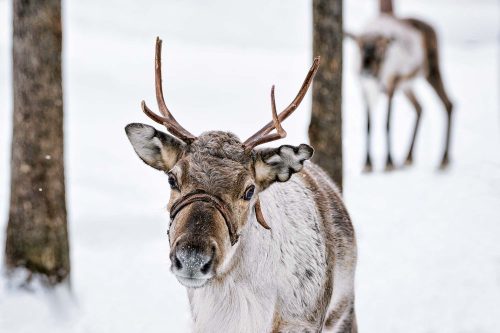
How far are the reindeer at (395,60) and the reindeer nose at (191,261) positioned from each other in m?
7.85

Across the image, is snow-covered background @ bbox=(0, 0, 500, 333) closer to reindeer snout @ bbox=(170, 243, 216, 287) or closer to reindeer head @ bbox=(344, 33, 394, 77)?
reindeer head @ bbox=(344, 33, 394, 77)

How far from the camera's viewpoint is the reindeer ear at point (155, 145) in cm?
392

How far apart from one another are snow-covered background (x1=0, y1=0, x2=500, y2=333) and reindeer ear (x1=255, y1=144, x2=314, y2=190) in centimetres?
154

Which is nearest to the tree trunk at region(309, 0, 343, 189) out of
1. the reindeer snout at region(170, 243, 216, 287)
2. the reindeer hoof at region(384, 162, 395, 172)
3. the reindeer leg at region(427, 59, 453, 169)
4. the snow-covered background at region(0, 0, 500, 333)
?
the snow-covered background at region(0, 0, 500, 333)

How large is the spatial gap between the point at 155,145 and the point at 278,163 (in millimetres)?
556

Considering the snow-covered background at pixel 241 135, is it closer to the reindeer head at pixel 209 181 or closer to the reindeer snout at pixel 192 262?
the reindeer head at pixel 209 181

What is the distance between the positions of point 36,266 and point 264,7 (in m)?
19.6

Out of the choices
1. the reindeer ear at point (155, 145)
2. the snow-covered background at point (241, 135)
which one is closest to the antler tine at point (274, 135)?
the reindeer ear at point (155, 145)

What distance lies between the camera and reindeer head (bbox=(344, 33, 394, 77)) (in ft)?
36.9

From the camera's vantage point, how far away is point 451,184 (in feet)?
34.0

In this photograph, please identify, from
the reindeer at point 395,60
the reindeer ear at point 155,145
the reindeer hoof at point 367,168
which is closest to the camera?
the reindeer ear at point 155,145

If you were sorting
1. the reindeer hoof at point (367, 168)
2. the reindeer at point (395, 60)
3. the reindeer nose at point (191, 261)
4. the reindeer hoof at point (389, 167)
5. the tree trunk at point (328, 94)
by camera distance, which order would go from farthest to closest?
the reindeer at point (395, 60) < the reindeer hoof at point (389, 167) < the reindeer hoof at point (367, 168) < the tree trunk at point (328, 94) < the reindeer nose at point (191, 261)

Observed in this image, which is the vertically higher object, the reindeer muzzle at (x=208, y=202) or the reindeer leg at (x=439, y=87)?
the reindeer leg at (x=439, y=87)

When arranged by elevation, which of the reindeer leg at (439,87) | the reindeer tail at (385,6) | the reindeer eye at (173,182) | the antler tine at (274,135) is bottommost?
the reindeer eye at (173,182)
